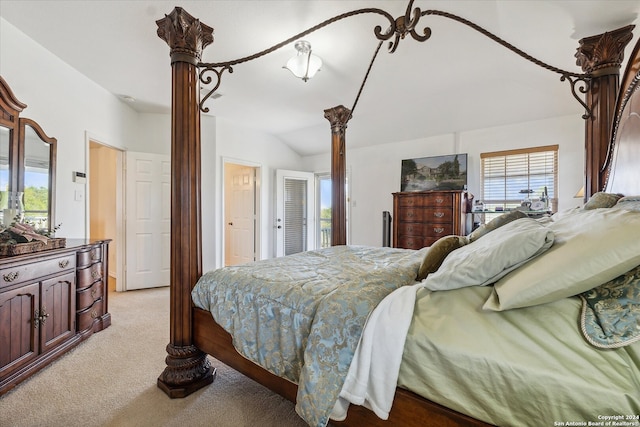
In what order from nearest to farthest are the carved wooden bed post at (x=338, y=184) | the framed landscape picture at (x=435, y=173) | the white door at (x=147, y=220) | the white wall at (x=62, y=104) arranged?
the white wall at (x=62, y=104) → the carved wooden bed post at (x=338, y=184) → the white door at (x=147, y=220) → the framed landscape picture at (x=435, y=173)

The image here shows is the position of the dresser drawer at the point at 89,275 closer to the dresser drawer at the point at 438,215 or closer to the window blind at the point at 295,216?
the window blind at the point at 295,216

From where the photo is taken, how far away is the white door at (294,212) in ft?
18.3

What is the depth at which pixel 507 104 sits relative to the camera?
3.65 metres

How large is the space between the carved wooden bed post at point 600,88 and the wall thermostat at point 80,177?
4.50m

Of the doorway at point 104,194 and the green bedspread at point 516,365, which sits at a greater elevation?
the doorway at point 104,194

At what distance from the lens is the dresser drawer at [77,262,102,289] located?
2.44m

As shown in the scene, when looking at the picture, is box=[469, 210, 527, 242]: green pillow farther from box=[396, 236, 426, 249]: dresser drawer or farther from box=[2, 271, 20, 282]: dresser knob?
box=[2, 271, 20, 282]: dresser knob

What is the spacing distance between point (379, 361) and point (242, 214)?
4.92m

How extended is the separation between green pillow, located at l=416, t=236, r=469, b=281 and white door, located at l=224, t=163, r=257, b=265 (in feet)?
13.9

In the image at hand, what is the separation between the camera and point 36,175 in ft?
8.41

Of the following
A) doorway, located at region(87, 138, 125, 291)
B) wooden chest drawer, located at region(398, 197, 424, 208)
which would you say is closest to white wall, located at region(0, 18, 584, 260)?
wooden chest drawer, located at region(398, 197, 424, 208)

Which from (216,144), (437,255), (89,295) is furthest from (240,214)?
(437,255)

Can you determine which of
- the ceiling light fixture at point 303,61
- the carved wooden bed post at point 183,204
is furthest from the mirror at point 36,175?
the ceiling light fixture at point 303,61

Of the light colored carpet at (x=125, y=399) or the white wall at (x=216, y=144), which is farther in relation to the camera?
the white wall at (x=216, y=144)
